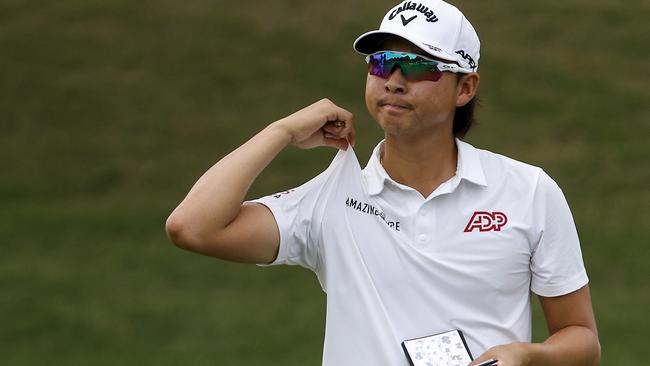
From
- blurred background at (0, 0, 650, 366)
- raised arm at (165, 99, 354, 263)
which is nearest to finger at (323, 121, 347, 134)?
raised arm at (165, 99, 354, 263)

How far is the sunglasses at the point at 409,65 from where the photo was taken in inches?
144

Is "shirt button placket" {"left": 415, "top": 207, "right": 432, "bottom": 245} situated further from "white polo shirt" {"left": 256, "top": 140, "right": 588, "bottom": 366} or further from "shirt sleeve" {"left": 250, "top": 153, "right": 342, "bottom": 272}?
"shirt sleeve" {"left": 250, "top": 153, "right": 342, "bottom": 272}

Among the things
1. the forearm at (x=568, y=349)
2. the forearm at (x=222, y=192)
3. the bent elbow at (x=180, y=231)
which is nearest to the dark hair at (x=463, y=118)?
the forearm at (x=222, y=192)

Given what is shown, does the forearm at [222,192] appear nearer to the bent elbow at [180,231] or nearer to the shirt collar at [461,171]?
the bent elbow at [180,231]

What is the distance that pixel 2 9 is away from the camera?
16266mm

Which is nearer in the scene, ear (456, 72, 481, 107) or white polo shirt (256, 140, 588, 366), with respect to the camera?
white polo shirt (256, 140, 588, 366)

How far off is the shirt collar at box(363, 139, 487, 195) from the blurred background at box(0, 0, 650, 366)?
6000 mm

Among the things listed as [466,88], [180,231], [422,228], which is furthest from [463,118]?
[180,231]

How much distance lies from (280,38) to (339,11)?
3.06 feet

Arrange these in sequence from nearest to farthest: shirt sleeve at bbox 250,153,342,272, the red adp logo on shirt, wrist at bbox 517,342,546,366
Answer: wrist at bbox 517,342,546,366
the red adp logo on shirt
shirt sleeve at bbox 250,153,342,272

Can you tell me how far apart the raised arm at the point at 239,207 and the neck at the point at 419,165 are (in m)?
0.18

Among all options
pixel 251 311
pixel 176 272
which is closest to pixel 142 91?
pixel 176 272

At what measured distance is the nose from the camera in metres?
3.65

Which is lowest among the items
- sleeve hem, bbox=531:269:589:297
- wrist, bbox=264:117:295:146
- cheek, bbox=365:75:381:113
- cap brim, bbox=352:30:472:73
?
sleeve hem, bbox=531:269:589:297
